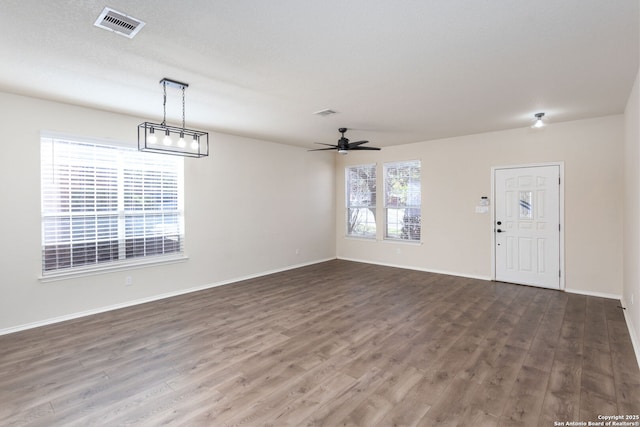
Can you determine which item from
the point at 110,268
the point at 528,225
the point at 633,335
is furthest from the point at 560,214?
the point at 110,268

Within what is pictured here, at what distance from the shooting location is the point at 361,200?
7.78 m

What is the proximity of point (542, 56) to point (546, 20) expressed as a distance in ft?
2.14

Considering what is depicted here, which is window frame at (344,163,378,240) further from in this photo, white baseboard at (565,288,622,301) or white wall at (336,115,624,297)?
white baseboard at (565,288,622,301)

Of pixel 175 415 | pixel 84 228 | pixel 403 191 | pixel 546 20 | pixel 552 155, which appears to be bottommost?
pixel 175 415

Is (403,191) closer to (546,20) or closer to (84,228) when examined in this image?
(546,20)

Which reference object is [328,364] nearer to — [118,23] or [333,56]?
[333,56]

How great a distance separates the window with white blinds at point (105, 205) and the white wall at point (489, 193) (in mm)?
4300

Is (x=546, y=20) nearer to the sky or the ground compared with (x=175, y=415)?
nearer to the sky

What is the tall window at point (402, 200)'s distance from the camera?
6.81m

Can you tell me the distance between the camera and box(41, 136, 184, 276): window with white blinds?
3.98 m

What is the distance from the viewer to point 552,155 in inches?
203

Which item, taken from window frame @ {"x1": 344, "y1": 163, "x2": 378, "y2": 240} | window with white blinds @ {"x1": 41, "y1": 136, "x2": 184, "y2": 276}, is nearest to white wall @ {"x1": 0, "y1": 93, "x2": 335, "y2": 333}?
window with white blinds @ {"x1": 41, "y1": 136, "x2": 184, "y2": 276}

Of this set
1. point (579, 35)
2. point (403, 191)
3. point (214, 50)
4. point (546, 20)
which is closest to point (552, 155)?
point (403, 191)

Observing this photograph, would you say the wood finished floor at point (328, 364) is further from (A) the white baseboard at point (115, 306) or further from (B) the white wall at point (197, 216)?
(B) the white wall at point (197, 216)
